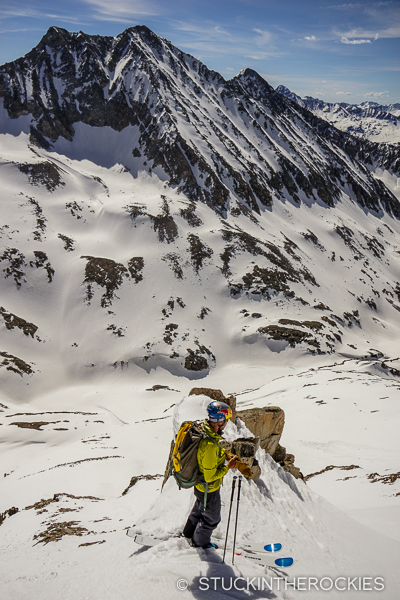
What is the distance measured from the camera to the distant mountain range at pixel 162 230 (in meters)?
58.8

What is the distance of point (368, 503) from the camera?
38.4ft

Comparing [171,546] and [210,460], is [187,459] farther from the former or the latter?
[171,546]

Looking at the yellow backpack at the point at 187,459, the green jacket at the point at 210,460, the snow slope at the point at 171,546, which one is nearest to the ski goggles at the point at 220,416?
the green jacket at the point at 210,460

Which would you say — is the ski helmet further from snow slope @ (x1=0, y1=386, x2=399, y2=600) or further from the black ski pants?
snow slope @ (x1=0, y1=386, x2=399, y2=600)

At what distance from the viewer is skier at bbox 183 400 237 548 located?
18.4ft

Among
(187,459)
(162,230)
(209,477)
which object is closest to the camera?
(187,459)

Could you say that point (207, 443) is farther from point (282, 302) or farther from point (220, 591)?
point (282, 302)

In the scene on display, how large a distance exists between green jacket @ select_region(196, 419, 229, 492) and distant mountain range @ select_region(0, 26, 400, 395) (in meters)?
48.3

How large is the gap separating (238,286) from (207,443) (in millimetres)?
65449

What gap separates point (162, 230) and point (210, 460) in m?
72.3

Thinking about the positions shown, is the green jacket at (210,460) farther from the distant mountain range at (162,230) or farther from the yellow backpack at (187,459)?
the distant mountain range at (162,230)

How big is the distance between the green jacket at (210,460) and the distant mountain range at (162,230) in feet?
159

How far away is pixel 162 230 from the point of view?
7475 centimetres

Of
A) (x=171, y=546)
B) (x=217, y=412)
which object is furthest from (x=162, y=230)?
(x=171, y=546)
